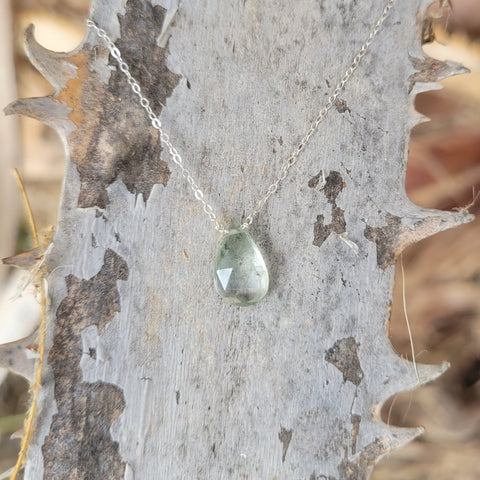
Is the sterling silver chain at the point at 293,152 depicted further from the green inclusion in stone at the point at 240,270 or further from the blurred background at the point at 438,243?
the blurred background at the point at 438,243

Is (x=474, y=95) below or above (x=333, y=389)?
above

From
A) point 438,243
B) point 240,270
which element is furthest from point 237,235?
point 438,243

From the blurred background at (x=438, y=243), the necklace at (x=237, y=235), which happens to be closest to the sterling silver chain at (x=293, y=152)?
the necklace at (x=237, y=235)

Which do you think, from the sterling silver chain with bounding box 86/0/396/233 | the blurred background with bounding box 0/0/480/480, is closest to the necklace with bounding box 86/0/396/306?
the sterling silver chain with bounding box 86/0/396/233

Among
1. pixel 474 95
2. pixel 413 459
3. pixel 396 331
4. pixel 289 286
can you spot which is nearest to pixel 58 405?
pixel 289 286

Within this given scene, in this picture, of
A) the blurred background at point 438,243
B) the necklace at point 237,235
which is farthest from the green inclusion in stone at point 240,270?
the blurred background at point 438,243

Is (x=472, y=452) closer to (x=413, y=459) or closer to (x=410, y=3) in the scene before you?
(x=413, y=459)

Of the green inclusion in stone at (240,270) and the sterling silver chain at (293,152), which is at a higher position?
the sterling silver chain at (293,152)

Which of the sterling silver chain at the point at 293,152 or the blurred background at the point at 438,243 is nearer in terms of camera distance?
the sterling silver chain at the point at 293,152
